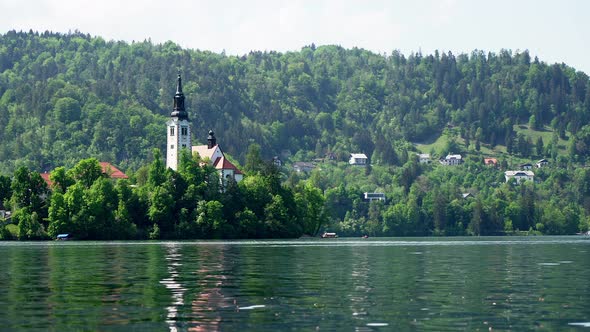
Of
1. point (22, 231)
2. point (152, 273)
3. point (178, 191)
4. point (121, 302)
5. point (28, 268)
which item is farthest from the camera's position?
point (178, 191)

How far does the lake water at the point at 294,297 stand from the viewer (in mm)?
39875

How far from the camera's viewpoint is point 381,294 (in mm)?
51250

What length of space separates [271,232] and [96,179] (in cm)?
3182

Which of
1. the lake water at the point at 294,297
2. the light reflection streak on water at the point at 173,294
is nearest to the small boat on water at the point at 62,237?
the lake water at the point at 294,297

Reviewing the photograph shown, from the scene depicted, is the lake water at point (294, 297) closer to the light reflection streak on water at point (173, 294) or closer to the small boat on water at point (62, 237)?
the light reflection streak on water at point (173, 294)

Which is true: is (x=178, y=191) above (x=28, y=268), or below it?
above

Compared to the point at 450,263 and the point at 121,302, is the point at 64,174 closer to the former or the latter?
the point at 450,263

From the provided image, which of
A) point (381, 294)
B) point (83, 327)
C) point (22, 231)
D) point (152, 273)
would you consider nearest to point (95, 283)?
point (152, 273)

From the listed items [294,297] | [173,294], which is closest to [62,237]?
[173,294]

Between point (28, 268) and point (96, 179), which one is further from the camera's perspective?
point (96, 179)

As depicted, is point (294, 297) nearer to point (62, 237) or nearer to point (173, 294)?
point (173, 294)

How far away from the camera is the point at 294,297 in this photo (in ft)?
163

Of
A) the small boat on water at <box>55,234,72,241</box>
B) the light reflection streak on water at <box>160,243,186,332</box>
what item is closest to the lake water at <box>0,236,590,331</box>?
the light reflection streak on water at <box>160,243,186,332</box>

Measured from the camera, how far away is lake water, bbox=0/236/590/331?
3988cm
